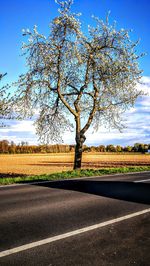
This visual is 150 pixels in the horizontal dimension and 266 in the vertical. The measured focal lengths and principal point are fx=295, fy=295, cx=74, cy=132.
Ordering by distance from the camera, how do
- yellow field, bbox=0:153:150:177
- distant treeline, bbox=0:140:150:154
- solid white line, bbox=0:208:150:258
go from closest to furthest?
1. solid white line, bbox=0:208:150:258
2. yellow field, bbox=0:153:150:177
3. distant treeline, bbox=0:140:150:154

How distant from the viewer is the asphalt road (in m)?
4.53

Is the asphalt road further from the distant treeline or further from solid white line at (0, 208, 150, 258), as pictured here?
the distant treeline

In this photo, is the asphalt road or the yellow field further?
the yellow field

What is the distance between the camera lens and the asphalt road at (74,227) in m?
4.53

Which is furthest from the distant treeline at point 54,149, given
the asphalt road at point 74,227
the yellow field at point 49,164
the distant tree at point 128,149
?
the asphalt road at point 74,227

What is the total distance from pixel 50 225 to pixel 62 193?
424 centimetres

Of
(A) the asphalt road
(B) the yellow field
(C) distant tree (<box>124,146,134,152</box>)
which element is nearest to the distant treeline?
(C) distant tree (<box>124,146,134,152</box>)

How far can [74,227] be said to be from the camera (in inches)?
243

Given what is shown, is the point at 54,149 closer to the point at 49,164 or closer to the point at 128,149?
the point at 128,149

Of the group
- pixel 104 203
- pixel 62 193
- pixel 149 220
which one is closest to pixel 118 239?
pixel 149 220

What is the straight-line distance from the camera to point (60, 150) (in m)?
132

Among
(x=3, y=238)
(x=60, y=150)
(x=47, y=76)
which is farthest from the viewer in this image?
(x=60, y=150)

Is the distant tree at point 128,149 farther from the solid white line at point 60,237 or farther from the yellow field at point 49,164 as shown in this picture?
the solid white line at point 60,237

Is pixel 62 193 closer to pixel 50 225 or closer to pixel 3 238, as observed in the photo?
pixel 50 225
